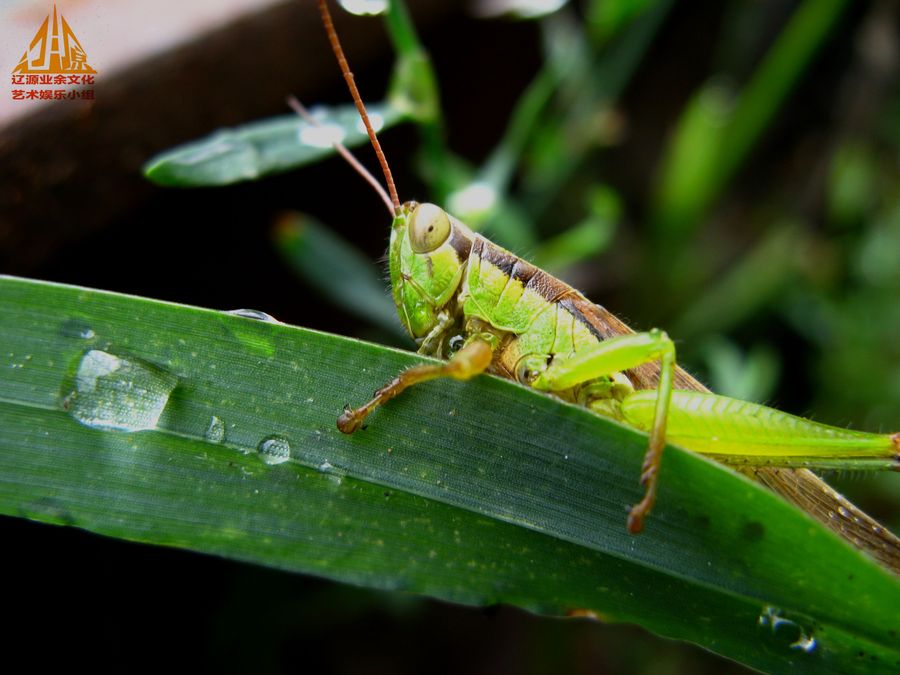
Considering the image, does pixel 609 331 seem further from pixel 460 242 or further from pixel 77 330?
pixel 77 330

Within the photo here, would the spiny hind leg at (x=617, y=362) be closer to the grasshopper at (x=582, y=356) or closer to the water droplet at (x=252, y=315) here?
the grasshopper at (x=582, y=356)

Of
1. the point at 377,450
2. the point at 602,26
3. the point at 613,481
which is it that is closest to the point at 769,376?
the point at 602,26

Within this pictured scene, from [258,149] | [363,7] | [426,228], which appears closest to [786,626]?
[426,228]

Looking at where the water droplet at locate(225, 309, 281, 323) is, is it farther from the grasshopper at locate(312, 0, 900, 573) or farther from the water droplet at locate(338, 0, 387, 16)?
the water droplet at locate(338, 0, 387, 16)

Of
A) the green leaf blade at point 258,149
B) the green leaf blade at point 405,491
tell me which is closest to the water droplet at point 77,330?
the green leaf blade at point 405,491

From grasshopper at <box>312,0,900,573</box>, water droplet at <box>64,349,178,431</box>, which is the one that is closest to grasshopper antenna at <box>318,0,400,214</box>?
grasshopper at <box>312,0,900,573</box>
